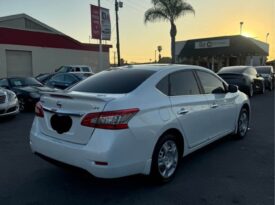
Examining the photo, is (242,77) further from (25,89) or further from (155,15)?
(155,15)

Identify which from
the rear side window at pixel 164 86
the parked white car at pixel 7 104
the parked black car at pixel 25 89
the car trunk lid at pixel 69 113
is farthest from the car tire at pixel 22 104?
the rear side window at pixel 164 86

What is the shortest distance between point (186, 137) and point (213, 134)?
3.24ft

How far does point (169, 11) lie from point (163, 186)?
76.1 feet

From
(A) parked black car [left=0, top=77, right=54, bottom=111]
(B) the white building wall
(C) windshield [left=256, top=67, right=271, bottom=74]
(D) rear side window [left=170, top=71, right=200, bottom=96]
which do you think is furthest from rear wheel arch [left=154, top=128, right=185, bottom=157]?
(B) the white building wall

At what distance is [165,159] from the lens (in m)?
4.22

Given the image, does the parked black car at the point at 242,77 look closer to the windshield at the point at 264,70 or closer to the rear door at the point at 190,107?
the windshield at the point at 264,70

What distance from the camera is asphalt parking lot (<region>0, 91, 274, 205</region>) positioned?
375cm

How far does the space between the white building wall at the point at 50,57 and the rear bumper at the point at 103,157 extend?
26.0 m

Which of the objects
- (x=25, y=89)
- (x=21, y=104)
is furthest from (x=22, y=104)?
(x=25, y=89)

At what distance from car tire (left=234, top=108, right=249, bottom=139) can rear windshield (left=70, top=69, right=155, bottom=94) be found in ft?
9.42

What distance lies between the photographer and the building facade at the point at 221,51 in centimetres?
3453

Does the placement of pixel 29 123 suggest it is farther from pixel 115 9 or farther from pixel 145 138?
pixel 115 9

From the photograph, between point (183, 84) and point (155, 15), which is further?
point (155, 15)

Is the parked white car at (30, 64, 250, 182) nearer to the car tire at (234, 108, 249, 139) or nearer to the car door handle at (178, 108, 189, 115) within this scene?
the car door handle at (178, 108, 189, 115)
